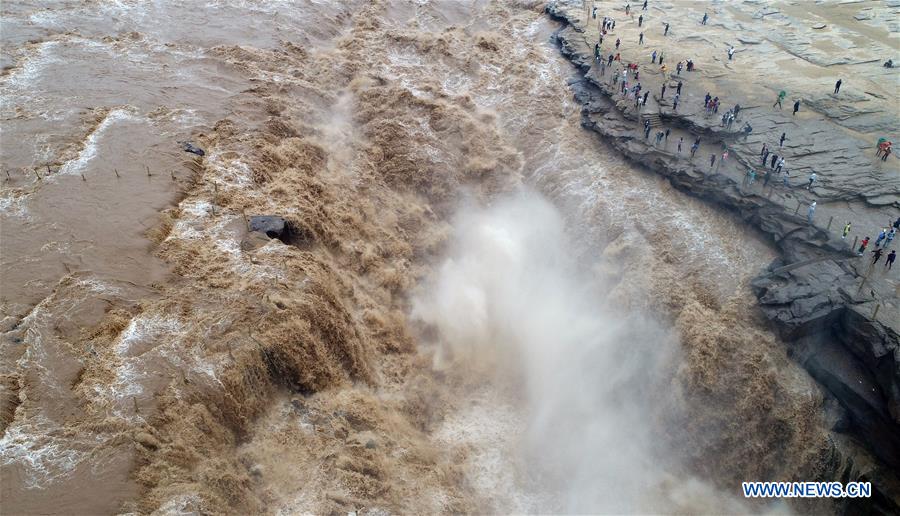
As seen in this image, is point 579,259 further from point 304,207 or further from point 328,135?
point 328,135

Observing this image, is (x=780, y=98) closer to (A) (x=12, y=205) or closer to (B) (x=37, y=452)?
(B) (x=37, y=452)

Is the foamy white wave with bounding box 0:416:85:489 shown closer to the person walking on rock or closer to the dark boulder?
the dark boulder

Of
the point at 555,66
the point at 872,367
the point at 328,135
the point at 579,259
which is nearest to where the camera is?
the point at 872,367

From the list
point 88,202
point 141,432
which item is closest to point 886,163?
point 141,432

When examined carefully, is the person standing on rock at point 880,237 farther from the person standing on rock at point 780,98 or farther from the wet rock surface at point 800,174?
the person standing on rock at point 780,98

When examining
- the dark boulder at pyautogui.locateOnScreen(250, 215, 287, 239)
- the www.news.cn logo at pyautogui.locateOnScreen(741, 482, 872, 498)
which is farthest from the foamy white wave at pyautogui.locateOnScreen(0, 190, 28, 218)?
the www.news.cn logo at pyautogui.locateOnScreen(741, 482, 872, 498)

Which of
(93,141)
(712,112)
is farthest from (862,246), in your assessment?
(93,141)

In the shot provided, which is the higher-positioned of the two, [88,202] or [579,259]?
[88,202]
